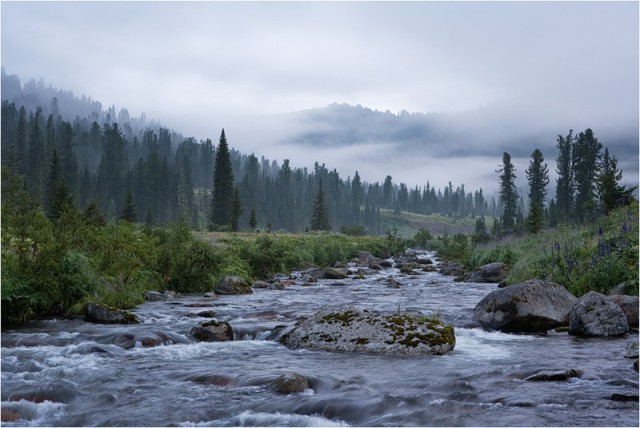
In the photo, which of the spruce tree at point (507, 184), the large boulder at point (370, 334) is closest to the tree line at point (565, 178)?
the spruce tree at point (507, 184)

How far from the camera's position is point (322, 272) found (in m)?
31.7

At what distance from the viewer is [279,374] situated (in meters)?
8.35

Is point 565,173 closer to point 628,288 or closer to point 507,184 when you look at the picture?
point 507,184

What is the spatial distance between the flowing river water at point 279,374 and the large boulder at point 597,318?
34cm

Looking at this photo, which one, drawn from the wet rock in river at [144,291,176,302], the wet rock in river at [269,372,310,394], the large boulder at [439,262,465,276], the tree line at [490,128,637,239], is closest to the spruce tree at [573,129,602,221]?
the tree line at [490,128,637,239]

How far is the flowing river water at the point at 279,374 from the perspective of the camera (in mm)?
6402

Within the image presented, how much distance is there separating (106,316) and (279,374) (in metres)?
6.65

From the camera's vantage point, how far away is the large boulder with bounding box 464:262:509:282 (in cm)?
2817

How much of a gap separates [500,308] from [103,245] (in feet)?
38.6

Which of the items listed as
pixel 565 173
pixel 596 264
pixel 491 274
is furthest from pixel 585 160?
pixel 596 264

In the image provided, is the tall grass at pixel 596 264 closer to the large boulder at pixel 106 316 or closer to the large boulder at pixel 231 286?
the large boulder at pixel 231 286

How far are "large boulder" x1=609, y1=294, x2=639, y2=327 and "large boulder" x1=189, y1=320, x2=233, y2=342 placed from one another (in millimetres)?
8587

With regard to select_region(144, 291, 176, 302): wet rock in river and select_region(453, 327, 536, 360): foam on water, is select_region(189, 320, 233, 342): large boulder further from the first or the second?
select_region(144, 291, 176, 302): wet rock in river

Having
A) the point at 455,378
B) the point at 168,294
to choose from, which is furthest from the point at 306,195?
the point at 455,378
